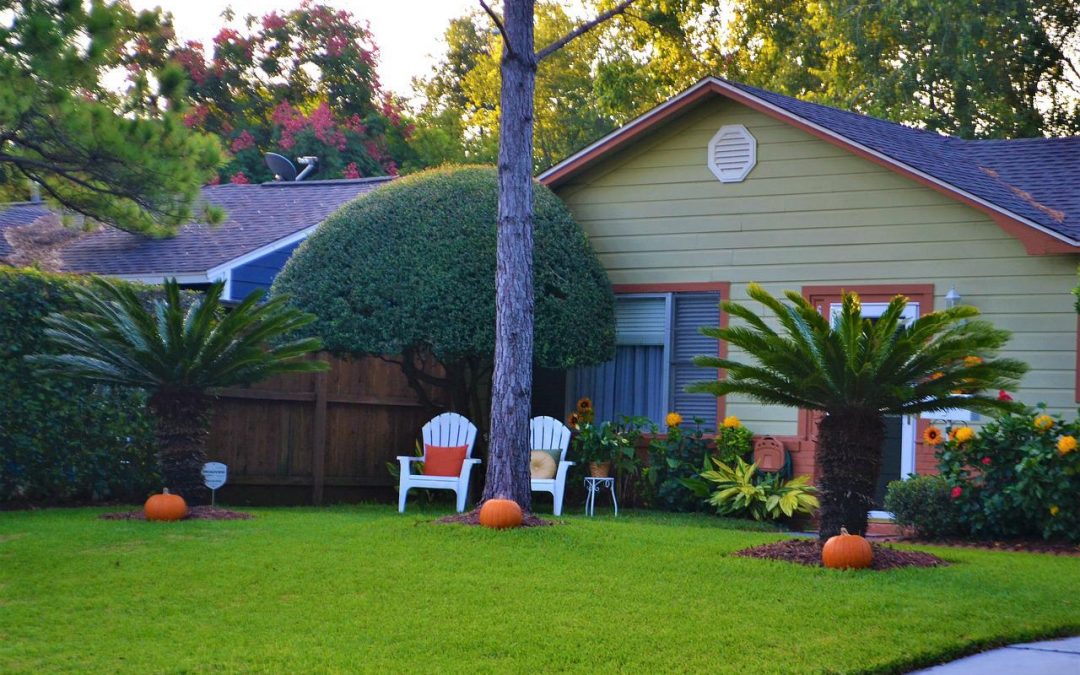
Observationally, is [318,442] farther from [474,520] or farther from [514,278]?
[474,520]

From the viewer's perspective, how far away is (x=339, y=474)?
539 inches

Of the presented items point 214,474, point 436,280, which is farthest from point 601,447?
point 214,474

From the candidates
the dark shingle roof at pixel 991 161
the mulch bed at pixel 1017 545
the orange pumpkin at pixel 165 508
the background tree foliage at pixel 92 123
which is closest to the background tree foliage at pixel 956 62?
the dark shingle roof at pixel 991 161

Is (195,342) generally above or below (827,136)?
below

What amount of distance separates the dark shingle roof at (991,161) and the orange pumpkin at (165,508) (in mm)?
6710

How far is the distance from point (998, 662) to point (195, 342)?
665cm

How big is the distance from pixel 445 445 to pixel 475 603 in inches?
247

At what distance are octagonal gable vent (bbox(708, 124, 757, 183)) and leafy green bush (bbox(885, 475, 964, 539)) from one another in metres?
3.73

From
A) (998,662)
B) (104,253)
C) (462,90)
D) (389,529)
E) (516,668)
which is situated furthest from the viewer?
(462,90)

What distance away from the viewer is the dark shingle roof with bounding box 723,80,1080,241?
11867 millimetres

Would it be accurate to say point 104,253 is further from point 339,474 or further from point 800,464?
point 800,464

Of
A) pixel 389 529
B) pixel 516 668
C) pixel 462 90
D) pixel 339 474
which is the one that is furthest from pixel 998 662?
pixel 462 90

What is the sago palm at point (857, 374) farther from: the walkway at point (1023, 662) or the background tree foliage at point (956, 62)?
the background tree foliage at point (956, 62)

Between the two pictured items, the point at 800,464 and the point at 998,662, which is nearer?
the point at 998,662
